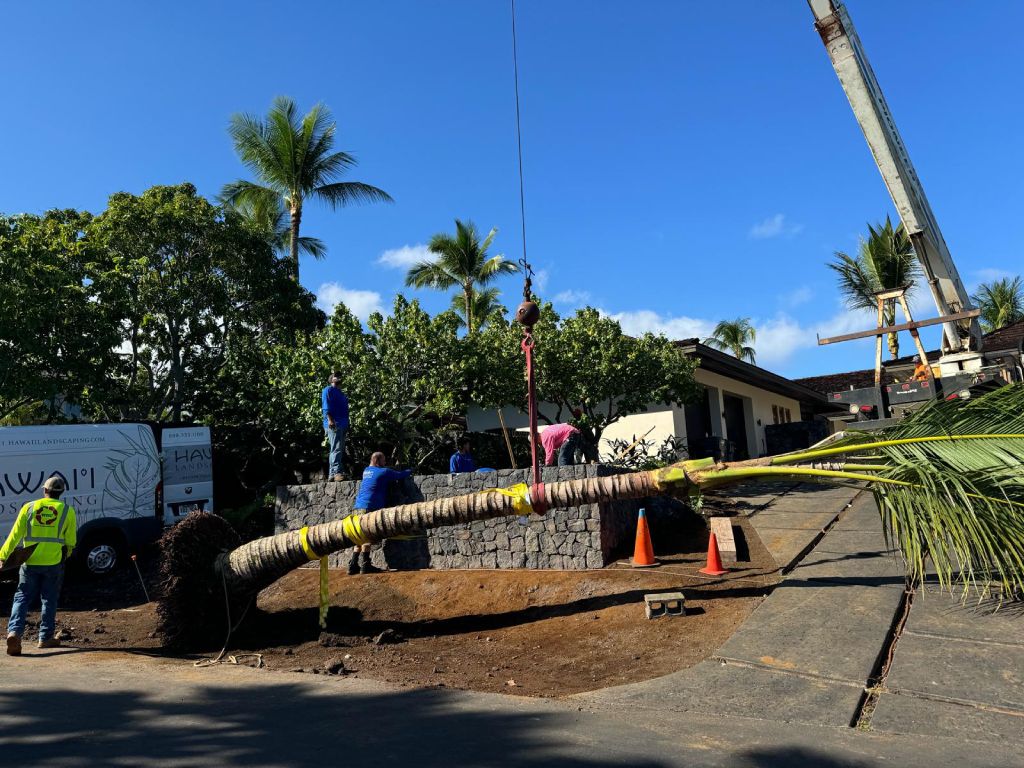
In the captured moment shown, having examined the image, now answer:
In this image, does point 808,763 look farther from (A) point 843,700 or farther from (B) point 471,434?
(B) point 471,434

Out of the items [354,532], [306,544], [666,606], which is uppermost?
[354,532]

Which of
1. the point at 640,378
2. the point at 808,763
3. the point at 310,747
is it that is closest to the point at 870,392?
the point at 640,378

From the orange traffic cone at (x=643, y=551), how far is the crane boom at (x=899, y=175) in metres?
7.41

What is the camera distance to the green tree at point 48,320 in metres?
13.3

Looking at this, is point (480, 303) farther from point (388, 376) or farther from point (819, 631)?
point (819, 631)

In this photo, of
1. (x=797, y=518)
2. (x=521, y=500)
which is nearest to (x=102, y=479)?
(x=521, y=500)

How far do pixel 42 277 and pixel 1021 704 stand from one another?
52.9 feet

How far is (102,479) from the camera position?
1159 cm

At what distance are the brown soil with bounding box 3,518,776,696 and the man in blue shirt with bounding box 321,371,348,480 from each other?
72.3 inches

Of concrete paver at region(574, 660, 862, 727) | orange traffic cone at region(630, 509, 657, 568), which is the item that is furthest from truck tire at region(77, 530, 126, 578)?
concrete paver at region(574, 660, 862, 727)

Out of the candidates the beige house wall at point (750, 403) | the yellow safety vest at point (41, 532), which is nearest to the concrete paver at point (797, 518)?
the beige house wall at point (750, 403)

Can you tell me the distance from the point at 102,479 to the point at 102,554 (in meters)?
1.22

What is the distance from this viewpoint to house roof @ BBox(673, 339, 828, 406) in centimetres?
1736

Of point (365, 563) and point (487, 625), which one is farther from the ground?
point (365, 563)
